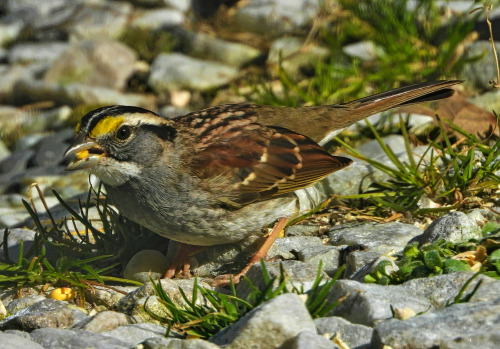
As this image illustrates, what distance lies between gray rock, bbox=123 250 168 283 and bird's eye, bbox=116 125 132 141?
0.71 meters

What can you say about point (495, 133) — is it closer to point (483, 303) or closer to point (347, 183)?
point (347, 183)

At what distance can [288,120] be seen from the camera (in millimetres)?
5391

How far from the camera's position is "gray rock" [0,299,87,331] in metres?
3.80

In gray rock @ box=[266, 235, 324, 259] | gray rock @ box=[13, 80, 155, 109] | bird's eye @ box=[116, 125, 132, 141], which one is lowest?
gray rock @ box=[266, 235, 324, 259]

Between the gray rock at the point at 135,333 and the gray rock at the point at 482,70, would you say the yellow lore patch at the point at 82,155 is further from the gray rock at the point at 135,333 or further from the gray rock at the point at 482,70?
the gray rock at the point at 482,70

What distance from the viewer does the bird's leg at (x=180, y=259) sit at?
475 centimetres

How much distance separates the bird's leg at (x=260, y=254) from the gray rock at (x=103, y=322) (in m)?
0.80

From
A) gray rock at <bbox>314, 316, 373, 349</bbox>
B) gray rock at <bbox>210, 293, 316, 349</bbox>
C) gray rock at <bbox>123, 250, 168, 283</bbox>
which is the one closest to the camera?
gray rock at <bbox>210, 293, 316, 349</bbox>

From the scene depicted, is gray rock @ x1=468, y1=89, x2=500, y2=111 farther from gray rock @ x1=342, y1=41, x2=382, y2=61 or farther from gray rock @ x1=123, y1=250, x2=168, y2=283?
gray rock @ x1=123, y1=250, x2=168, y2=283

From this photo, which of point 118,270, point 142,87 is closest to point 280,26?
point 142,87

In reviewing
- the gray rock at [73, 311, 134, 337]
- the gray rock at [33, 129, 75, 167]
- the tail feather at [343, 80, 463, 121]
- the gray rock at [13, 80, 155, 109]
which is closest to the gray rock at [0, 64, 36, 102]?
the gray rock at [13, 80, 155, 109]

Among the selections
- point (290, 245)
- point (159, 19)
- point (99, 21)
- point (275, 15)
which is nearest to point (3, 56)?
point (99, 21)

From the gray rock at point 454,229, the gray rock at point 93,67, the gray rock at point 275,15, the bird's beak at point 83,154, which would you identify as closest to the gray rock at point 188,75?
the gray rock at point 93,67

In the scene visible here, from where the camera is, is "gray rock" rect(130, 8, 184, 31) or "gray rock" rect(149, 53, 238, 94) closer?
"gray rock" rect(149, 53, 238, 94)
